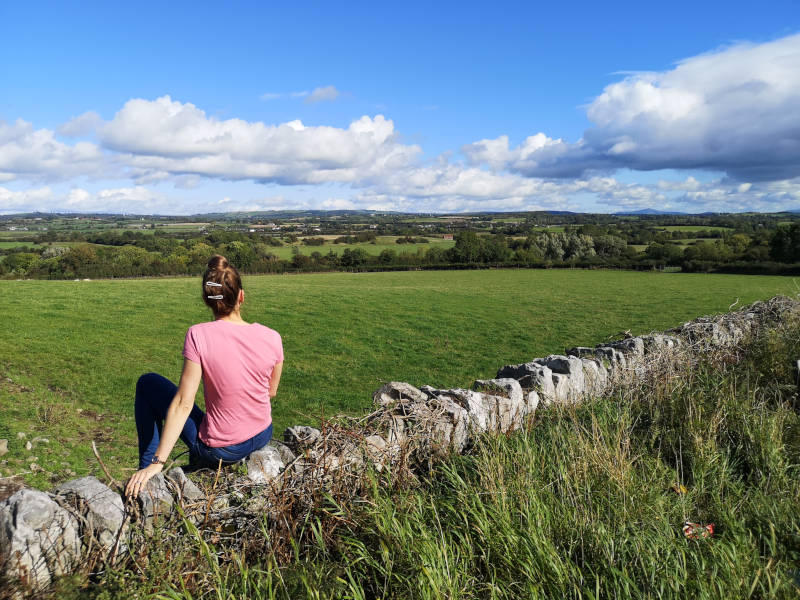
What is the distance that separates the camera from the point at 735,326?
9.29 metres

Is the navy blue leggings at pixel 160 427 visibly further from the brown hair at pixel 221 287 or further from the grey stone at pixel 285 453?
the brown hair at pixel 221 287

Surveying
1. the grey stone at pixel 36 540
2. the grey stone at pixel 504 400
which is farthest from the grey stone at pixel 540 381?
the grey stone at pixel 36 540

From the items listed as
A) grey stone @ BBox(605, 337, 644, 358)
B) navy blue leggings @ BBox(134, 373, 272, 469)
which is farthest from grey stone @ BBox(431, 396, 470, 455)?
grey stone @ BBox(605, 337, 644, 358)

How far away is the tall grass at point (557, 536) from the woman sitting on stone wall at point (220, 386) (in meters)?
0.80

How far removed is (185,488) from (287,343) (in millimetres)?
12727

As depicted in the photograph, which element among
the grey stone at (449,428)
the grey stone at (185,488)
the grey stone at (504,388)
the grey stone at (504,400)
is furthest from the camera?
the grey stone at (504,388)

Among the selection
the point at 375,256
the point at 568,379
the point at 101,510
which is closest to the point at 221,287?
the point at 101,510

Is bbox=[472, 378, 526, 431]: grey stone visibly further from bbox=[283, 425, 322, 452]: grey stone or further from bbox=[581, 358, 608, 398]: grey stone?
bbox=[283, 425, 322, 452]: grey stone

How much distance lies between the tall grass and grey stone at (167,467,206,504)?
317mm

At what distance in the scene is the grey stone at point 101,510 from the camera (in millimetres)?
2629

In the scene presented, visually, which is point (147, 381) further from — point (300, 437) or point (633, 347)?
point (633, 347)

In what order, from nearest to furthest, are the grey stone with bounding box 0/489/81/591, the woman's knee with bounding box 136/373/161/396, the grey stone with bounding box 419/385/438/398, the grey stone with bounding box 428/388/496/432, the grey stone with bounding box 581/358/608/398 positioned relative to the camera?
the grey stone with bounding box 0/489/81/591 → the woman's knee with bounding box 136/373/161/396 → the grey stone with bounding box 428/388/496/432 → the grey stone with bounding box 419/385/438/398 → the grey stone with bounding box 581/358/608/398

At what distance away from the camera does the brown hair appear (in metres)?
3.34

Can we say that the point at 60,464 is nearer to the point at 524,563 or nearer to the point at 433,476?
the point at 433,476
